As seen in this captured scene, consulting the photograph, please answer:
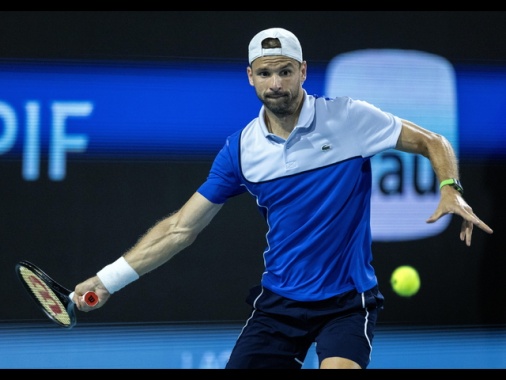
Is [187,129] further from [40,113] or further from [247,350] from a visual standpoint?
[247,350]

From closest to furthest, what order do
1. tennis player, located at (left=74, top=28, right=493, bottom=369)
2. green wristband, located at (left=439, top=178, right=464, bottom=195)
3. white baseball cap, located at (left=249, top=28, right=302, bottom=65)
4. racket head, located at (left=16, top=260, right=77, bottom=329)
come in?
green wristband, located at (left=439, top=178, right=464, bottom=195) → tennis player, located at (left=74, top=28, right=493, bottom=369) → white baseball cap, located at (left=249, top=28, right=302, bottom=65) → racket head, located at (left=16, top=260, right=77, bottom=329)

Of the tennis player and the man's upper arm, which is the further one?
the man's upper arm

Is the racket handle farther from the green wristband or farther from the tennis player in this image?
the green wristband

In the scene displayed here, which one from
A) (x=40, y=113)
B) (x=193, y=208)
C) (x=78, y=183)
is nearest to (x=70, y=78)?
(x=40, y=113)

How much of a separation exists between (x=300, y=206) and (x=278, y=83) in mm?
538

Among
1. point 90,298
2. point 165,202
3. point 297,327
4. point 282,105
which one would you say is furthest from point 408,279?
point 90,298

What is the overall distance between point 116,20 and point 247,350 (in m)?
2.34

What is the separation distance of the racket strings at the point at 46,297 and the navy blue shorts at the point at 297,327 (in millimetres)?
803

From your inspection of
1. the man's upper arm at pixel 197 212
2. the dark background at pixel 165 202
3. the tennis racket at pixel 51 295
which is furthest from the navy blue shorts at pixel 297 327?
the dark background at pixel 165 202

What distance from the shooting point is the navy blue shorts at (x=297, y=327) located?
3.82 meters

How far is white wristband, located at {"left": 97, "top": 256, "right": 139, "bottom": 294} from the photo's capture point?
414 cm

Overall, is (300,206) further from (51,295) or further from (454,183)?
(51,295)

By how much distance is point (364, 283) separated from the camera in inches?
153

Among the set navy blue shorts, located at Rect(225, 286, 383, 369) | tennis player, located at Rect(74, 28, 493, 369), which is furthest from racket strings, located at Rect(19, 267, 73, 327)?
navy blue shorts, located at Rect(225, 286, 383, 369)
